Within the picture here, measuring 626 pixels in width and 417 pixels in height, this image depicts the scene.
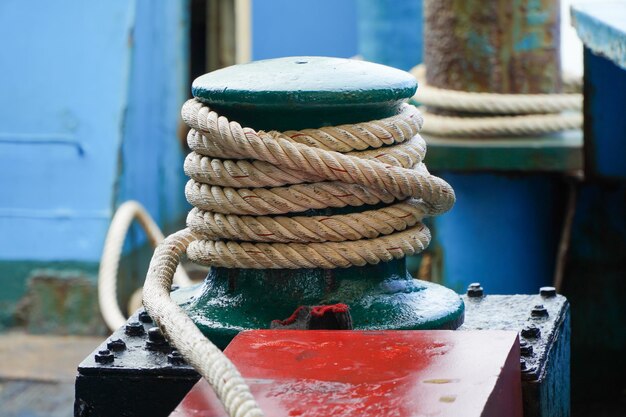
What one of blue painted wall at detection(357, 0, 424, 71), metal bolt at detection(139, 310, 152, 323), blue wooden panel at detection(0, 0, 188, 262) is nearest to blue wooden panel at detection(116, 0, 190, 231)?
blue wooden panel at detection(0, 0, 188, 262)

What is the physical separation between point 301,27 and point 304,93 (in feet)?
15.3

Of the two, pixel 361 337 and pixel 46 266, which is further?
pixel 46 266

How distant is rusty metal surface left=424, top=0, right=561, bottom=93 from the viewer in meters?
3.45

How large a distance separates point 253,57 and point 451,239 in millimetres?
2958

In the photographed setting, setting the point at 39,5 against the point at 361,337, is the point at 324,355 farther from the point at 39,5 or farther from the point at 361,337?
the point at 39,5

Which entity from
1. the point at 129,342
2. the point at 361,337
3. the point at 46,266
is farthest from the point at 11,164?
the point at 361,337

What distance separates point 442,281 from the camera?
11.7 ft

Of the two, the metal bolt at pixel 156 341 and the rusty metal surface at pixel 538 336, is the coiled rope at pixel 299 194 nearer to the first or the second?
the metal bolt at pixel 156 341

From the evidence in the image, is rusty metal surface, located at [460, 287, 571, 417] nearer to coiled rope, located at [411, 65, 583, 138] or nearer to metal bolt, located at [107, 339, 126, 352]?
metal bolt, located at [107, 339, 126, 352]

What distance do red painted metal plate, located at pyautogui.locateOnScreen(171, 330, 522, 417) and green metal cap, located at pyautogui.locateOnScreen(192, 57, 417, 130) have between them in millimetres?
346

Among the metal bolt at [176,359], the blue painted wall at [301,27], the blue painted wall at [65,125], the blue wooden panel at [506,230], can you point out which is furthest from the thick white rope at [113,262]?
the metal bolt at [176,359]

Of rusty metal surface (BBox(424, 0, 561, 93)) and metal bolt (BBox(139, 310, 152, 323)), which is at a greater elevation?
rusty metal surface (BBox(424, 0, 561, 93))

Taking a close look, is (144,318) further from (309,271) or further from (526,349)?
(526,349)

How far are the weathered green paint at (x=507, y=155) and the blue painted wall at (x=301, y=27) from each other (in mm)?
2907
